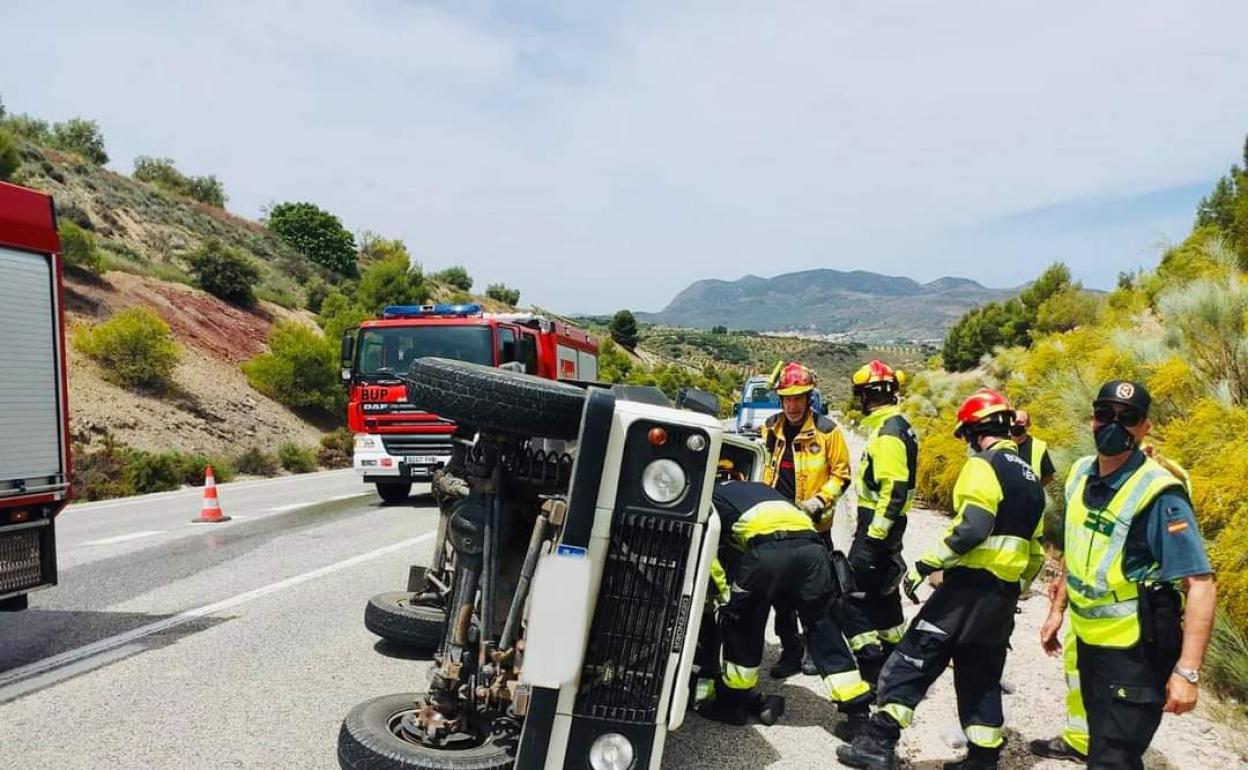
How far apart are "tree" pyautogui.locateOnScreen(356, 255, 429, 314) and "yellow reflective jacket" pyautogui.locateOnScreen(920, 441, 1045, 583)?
41.1 m

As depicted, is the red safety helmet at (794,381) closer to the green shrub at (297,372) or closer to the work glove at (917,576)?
the work glove at (917,576)

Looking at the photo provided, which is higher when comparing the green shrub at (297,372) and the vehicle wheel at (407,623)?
the vehicle wheel at (407,623)

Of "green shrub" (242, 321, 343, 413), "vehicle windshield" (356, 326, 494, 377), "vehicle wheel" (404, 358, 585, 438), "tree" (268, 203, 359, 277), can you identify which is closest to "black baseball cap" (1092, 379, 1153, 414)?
"vehicle wheel" (404, 358, 585, 438)

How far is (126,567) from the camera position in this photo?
26.7ft

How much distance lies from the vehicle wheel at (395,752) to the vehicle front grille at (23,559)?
2.97m

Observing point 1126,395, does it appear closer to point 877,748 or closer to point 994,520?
point 994,520

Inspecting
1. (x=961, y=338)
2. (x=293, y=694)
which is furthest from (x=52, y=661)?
(x=961, y=338)

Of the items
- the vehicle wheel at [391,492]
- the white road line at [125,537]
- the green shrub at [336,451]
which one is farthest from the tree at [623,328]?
the white road line at [125,537]

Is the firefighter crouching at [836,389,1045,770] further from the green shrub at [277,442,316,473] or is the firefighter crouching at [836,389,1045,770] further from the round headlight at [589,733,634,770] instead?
the green shrub at [277,442,316,473]

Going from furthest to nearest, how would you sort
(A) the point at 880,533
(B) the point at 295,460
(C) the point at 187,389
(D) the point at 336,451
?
1. (C) the point at 187,389
2. (D) the point at 336,451
3. (B) the point at 295,460
4. (A) the point at 880,533

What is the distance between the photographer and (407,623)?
494 cm

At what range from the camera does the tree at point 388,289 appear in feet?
144

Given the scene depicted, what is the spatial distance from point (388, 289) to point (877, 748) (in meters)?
43.1

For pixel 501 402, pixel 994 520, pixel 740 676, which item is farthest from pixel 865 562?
pixel 501 402
